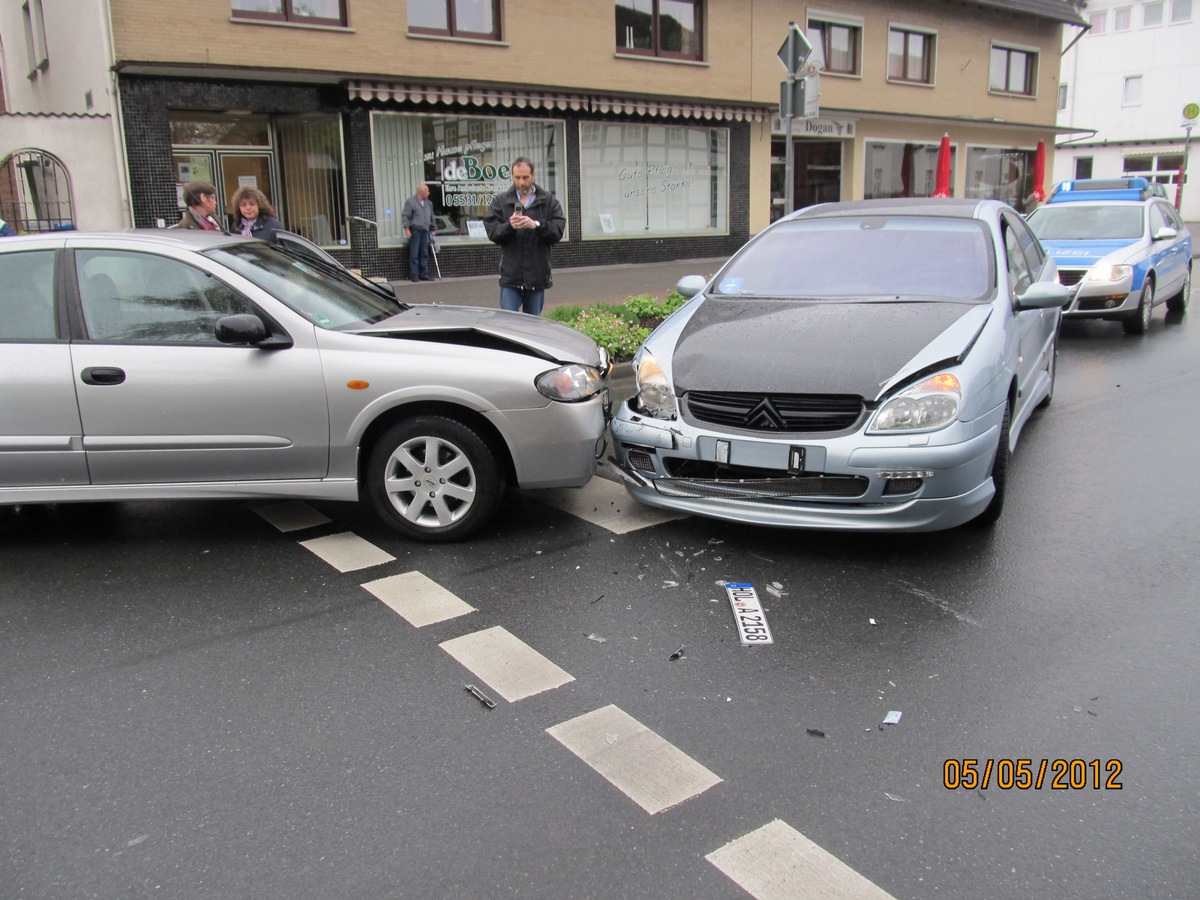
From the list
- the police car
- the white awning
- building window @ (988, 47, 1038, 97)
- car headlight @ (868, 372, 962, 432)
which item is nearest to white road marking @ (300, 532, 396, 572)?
car headlight @ (868, 372, 962, 432)

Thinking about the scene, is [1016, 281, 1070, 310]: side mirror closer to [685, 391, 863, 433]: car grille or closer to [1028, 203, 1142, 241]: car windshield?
[685, 391, 863, 433]: car grille

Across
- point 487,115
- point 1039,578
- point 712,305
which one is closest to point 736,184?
point 487,115

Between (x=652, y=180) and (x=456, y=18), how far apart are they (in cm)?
522

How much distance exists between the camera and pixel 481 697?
11.5 feet

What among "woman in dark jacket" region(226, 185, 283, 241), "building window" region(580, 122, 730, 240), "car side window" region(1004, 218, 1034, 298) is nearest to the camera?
"car side window" region(1004, 218, 1034, 298)

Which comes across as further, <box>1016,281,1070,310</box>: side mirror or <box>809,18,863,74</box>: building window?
<box>809,18,863,74</box>: building window

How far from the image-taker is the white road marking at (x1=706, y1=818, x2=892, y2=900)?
2490mm

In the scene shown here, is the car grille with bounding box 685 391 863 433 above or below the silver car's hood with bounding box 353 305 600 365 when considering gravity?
below

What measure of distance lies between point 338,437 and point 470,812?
97.2 inches

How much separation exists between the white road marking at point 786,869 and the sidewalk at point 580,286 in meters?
10.4

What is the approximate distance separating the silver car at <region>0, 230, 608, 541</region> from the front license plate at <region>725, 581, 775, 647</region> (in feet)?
3.58

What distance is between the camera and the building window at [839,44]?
23.6m

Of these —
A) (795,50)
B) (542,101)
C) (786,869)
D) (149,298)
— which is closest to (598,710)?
(786,869)

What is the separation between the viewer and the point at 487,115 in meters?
18.0
